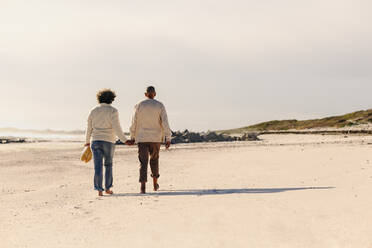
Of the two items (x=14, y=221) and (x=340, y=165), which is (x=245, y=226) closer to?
(x=14, y=221)

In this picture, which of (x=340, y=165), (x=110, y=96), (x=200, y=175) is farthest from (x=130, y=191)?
(x=340, y=165)

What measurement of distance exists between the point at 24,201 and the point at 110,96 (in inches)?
106

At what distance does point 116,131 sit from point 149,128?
0.80m

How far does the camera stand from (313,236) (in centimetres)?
477

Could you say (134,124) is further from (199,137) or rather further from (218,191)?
(199,137)


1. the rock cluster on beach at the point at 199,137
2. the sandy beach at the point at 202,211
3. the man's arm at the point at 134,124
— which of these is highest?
the man's arm at the point at 134,124

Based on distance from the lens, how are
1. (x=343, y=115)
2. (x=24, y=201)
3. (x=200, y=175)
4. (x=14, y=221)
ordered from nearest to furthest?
(x=14, y=221) → (x=24, y=201) → (x=200, y=175) → (x=343, y=115)

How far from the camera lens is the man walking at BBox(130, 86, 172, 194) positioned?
916 cm

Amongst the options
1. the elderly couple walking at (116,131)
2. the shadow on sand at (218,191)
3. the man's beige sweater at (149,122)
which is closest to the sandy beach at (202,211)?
the shadow on sand at (218,191)

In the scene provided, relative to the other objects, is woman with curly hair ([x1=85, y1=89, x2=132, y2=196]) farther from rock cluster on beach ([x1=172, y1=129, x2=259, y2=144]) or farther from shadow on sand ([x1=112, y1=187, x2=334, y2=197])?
rock cluster on beach ([x1=172, y1=129, x2=259, y2=144])

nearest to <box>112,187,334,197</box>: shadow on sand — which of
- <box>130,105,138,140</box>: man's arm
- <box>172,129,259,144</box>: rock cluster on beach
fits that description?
<box>130,105,138,140</box>: man's arm

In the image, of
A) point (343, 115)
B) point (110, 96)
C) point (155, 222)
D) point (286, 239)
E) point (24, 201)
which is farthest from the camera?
point (343, 115)

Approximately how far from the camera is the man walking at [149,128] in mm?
9164

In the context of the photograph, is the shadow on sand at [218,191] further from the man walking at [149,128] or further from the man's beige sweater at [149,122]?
the man's beige sweater at [149,122]
